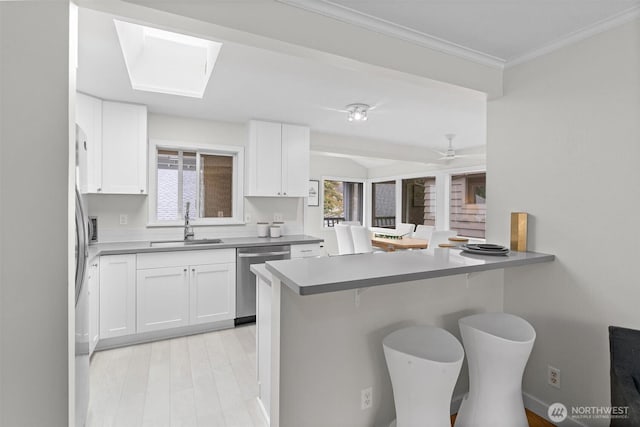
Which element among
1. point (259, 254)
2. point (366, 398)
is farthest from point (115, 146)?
point (366, 398)

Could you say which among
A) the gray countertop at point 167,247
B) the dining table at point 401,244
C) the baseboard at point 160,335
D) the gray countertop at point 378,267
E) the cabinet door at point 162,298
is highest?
the gray countertop at point 378,267

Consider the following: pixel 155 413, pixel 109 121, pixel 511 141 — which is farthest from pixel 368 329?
pixel 109 121

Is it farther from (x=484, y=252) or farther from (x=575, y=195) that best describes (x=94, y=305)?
(x=575, y=195)

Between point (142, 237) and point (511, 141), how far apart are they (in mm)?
3676

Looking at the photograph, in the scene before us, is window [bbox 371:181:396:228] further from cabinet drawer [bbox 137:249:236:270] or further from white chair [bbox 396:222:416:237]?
cabinet drawer [bbox 137:249:236:270]

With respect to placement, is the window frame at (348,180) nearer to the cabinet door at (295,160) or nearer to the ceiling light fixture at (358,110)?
the cabinet door at (295,160)

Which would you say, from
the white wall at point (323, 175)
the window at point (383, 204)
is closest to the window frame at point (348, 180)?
the white wall at point (323, 175)

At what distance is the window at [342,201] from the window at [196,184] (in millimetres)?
3424

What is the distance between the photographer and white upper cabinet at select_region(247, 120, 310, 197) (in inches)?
150

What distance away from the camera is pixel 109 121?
3.13 metres

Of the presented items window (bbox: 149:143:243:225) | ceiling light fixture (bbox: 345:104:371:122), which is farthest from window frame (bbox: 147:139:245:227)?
ceiling light fixture (bbox: 345:104:371:122)

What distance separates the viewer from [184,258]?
3.16 meters

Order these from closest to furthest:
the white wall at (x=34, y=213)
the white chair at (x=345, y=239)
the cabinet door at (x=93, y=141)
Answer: the white wall at (x=34, y=213)
the cabinet door at (x=93, y=141)
the white chair at (x=345, y=239)

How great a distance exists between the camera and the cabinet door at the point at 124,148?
10.2ft
